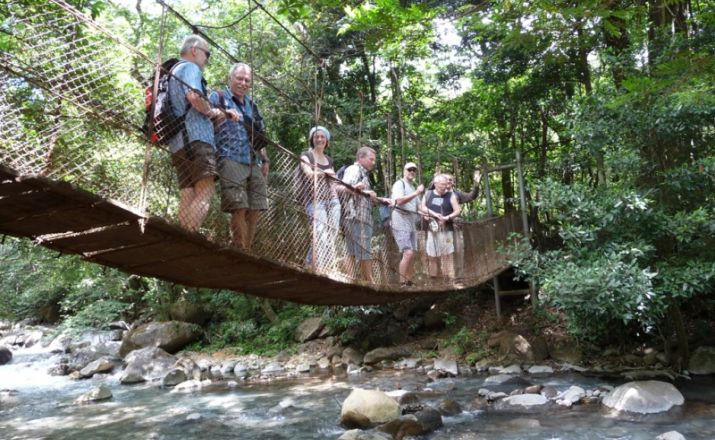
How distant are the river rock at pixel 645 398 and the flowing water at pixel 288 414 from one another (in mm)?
77

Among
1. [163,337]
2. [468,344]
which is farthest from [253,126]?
[163,337]

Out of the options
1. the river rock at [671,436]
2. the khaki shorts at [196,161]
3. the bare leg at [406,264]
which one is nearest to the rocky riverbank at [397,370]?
the river rock at [671,436]

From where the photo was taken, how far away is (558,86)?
23.5 feet

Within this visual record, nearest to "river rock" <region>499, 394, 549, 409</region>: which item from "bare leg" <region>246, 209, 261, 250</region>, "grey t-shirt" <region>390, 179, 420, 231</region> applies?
"grey t-shirt" <region>390, 179, 420, 231</region>

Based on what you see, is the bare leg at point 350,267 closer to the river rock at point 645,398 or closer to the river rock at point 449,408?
the river rock at point 449,408

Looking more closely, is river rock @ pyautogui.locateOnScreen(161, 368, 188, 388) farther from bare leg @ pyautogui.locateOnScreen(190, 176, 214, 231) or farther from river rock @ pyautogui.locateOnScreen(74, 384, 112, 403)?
bare leg @ pyautogui.locateOnScreen(190, 176, 214, 231)

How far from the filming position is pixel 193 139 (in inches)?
75.0

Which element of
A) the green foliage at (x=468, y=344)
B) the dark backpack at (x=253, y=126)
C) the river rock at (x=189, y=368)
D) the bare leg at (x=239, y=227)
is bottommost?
the river rock at (x=189, y=368)

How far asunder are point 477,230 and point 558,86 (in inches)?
127

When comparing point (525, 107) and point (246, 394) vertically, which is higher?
point (525, 107)

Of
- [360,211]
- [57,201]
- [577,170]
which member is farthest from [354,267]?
[577,170]

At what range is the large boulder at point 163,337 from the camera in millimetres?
7761

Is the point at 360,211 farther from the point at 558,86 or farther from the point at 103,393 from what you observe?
the point at 558,86

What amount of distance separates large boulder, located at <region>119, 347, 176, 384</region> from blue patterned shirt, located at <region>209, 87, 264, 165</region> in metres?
5.15
